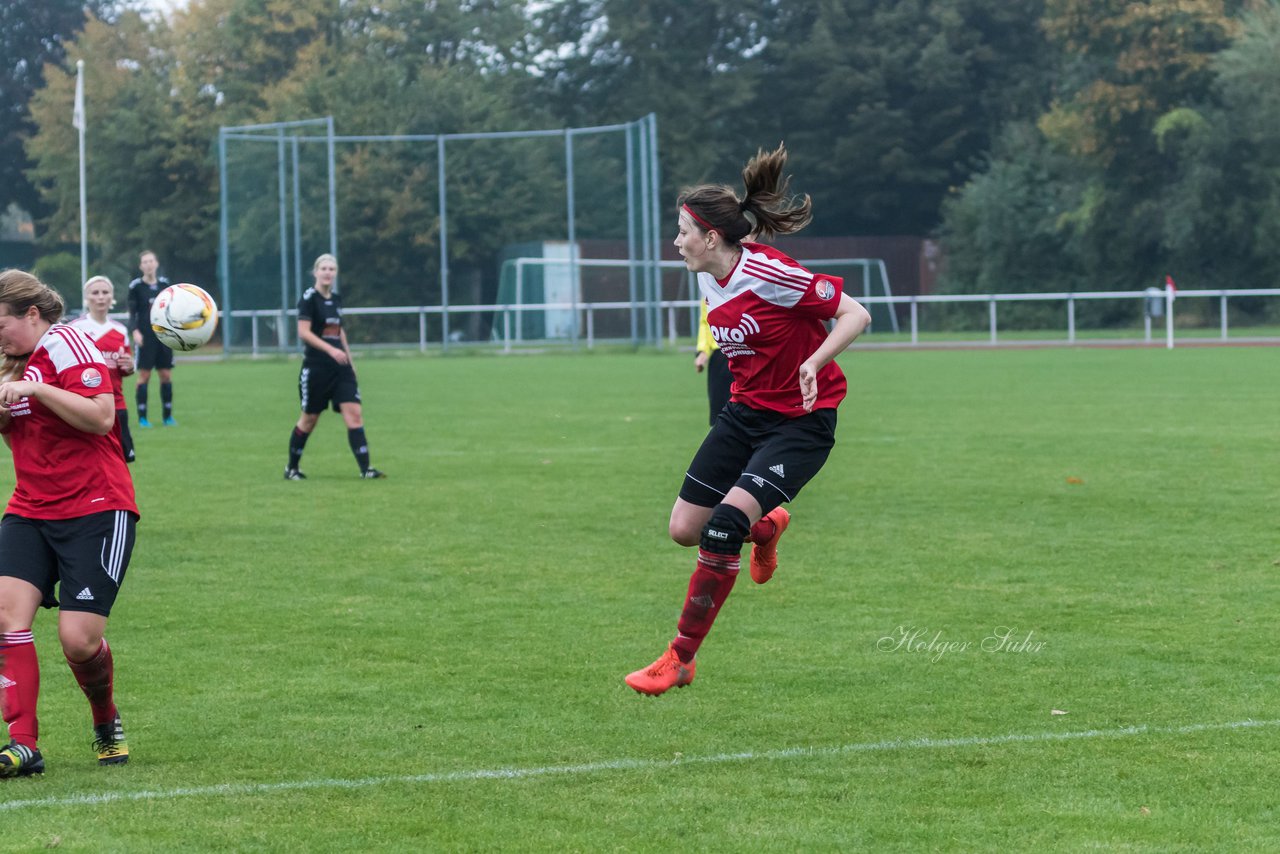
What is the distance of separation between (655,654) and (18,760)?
8.63 feet

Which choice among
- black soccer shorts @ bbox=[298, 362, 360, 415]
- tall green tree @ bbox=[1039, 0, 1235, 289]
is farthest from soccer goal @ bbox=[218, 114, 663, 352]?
black soccer shorts @ bbox=[298, 362, 360, 415]

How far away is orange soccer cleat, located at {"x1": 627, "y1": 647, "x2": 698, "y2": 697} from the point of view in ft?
19.5

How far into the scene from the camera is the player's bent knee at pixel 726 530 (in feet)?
20.0

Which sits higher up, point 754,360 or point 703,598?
point 754,360

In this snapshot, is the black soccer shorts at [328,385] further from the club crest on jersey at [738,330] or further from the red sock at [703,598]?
the red sock at [703,598]

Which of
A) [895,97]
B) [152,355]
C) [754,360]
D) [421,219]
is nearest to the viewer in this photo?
[754,360]

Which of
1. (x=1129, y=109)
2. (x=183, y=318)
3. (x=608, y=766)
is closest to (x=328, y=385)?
(x=183, y=318)

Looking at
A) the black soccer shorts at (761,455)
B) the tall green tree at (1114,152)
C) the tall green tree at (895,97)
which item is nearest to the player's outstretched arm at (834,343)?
the black soccer shorts at (761,455)

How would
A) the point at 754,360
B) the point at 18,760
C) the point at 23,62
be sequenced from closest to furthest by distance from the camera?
the point at 18,760 → the point at 754,360 → the point at 23,62

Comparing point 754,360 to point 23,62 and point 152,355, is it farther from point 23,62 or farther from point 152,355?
point 23,62

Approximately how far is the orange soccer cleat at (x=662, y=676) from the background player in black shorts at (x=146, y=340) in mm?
13063

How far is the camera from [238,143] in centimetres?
3753

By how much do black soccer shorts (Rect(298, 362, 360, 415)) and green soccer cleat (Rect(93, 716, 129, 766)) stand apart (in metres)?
8.37

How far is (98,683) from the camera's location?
5301 millimetres
